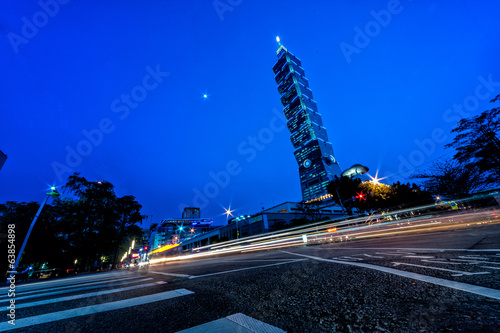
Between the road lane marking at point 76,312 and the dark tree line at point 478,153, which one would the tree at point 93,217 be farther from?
the dark tree line at point 478,153

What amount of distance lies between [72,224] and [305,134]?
140819 millimetres

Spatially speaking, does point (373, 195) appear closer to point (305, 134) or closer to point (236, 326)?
point (236, 326)

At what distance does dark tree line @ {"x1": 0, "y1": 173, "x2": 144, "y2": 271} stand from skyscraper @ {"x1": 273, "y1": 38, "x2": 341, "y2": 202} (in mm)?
115744

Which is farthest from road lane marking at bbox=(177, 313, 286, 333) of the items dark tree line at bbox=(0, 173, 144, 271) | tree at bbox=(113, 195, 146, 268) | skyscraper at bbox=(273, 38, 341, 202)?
skyscraper at bbox=(273, 38, 341, 202)

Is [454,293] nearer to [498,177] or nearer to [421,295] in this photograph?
[421,295]

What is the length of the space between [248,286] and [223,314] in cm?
142

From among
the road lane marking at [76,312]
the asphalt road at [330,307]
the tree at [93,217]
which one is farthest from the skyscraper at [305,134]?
the road lane marking at [76,312]

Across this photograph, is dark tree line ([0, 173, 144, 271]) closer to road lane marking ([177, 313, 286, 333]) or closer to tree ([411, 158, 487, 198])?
road lane marking ([177, 313, 286, 333])

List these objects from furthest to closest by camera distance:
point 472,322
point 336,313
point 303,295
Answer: point 303,295 → point 336,313 → point 472,322

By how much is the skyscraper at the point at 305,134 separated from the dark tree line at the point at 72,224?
115744mm

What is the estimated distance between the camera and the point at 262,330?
153cm

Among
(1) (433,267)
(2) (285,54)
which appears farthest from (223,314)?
(2) (285,54)

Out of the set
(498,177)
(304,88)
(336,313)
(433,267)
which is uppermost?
(304,88)

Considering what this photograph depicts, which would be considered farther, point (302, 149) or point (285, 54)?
point (285, 54)
